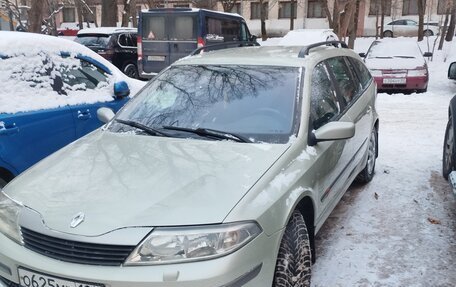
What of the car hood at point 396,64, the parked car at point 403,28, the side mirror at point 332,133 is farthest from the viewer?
the parked car at point 403,28

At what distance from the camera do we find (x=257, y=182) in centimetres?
259

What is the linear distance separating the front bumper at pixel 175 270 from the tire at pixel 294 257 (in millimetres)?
143

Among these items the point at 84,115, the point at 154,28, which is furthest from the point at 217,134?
the point at 154,28

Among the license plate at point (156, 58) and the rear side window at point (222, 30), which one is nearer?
the license plate at point (156, 58)

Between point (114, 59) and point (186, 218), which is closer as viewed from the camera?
point (186, 218)

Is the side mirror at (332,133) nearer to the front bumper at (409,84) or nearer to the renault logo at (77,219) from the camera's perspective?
the renault logo at (77,219)

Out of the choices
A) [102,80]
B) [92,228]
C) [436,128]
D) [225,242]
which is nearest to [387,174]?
[436,128]

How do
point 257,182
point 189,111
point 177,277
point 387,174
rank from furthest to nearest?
1. point 387,174
2. point 189,111
3. point 257,182
4. point 177,277

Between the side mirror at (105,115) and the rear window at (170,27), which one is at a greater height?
the rear window at (170,27)

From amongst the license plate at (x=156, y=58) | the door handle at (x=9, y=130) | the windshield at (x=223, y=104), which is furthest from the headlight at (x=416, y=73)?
the door handle at (x=9, y=130)

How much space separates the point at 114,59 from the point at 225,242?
42.8 feet

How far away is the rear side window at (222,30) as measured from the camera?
42.5 feet

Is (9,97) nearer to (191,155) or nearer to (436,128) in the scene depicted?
(191,155)

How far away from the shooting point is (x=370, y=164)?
5.34m
